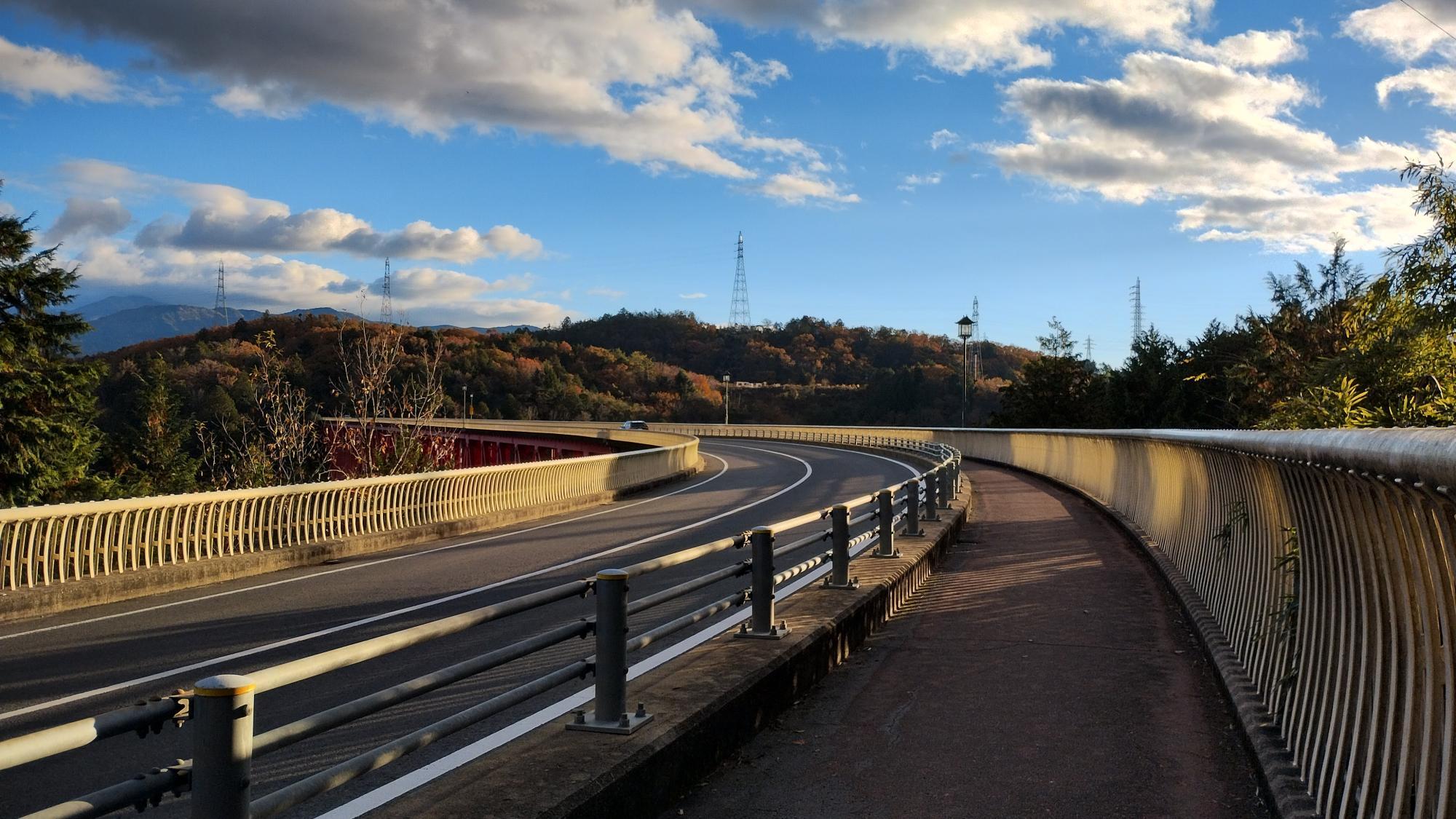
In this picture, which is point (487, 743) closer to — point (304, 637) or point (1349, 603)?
point (1349, 603)

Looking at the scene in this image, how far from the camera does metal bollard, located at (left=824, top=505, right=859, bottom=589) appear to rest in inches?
377

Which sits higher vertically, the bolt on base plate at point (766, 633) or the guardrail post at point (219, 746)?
the guardrail post at point (219, 746)

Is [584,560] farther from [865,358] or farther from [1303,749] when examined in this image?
[865,358]

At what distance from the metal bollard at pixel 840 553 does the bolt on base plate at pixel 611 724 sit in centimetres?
409


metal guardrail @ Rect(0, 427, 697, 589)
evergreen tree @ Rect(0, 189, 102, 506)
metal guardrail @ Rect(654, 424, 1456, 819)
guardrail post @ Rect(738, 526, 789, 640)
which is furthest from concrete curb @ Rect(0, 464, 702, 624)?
evergreen tree @ Rect(0, 189, 102, 506)

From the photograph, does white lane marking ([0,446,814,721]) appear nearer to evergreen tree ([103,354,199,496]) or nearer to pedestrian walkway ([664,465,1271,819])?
pedestrian walkway ([664,465,1271,819])

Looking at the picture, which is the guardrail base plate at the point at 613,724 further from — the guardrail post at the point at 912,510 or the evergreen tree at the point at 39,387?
the evergreen tree at the point at 39,387

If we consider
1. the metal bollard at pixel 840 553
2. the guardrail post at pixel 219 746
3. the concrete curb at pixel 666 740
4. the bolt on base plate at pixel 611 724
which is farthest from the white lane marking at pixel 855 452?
Answer: the guardrail post at pixel 219 746

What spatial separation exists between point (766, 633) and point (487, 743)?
7.20 ft

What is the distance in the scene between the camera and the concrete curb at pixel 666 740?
457 centimetres

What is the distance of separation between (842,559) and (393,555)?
9143 mm

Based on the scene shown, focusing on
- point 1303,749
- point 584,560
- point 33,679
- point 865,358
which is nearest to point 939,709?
point 1303,749

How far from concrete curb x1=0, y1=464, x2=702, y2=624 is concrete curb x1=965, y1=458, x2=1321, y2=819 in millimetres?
10552

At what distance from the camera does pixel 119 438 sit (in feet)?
260
